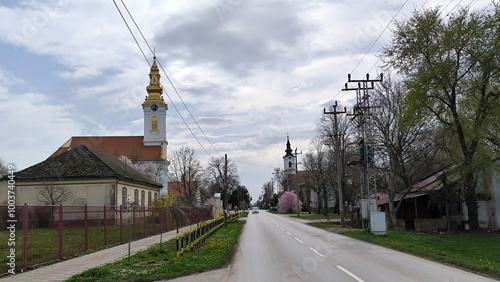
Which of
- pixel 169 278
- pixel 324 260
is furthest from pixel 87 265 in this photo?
pixel 324 260

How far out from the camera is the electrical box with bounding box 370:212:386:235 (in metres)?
23.1

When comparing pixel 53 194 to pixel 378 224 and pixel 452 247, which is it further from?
pixel 452 247

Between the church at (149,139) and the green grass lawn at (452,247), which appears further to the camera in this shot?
the church at (149,139)

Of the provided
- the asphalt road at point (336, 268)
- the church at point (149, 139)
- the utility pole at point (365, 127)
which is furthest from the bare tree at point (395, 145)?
the church at point (149, 139)

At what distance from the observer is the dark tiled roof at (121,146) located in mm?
83062

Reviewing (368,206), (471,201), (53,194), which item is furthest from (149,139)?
(471,201)

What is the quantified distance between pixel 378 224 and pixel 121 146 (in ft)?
239

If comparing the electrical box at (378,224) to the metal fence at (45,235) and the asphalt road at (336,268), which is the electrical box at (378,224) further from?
the metal fence at (45,235)

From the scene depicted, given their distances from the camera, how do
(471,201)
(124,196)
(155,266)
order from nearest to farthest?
(155,266) < (471,201) < (124,196)

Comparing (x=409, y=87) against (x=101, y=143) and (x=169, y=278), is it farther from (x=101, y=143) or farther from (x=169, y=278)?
(x=101, y=143)

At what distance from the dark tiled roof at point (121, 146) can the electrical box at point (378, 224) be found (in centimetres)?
6542

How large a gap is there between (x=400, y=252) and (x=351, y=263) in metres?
4.29

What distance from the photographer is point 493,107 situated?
23.5m

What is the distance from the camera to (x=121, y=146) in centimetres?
8656
